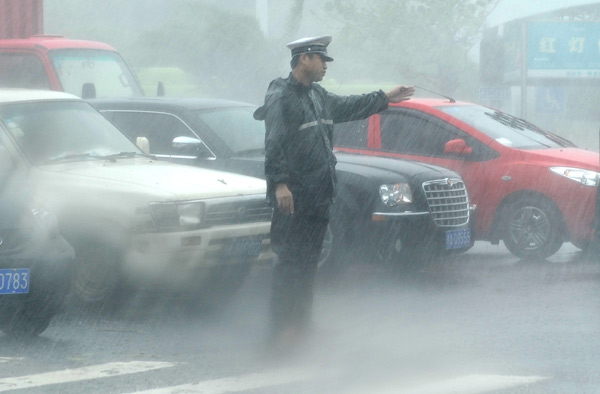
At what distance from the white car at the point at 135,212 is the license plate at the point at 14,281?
0.75 metres

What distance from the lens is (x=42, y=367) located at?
655 centimetres

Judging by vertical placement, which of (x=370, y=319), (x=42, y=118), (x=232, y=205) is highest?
(x=42, y=118)

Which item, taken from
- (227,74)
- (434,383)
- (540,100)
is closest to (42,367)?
(434,383)

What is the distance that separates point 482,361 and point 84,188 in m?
3.11

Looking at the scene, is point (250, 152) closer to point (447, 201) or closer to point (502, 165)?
point (447, 201)

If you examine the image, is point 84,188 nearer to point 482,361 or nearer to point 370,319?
point 370,319

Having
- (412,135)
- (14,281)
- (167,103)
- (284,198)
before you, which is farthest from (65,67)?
(284,198)

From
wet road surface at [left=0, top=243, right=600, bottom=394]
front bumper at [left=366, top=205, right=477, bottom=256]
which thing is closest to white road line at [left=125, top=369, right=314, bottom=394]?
wet road surface at [left=0, top=243, right=600, bottom=394]

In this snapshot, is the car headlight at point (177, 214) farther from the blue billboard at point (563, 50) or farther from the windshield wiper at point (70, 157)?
the blue billboard at point (563, 50)

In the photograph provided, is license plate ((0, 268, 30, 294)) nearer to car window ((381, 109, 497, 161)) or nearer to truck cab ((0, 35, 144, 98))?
car window ((381, 109, 497, 161))

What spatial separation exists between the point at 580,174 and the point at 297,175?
4748 millimetres

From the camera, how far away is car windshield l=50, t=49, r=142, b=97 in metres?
15.8

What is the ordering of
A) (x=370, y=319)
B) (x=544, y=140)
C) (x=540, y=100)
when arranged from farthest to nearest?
(x=540, y=100) → (x=544, y=140) → (x=370, y=319)

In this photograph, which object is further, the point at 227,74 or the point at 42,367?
the point at 227,74
